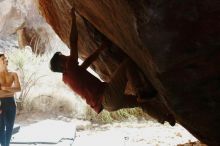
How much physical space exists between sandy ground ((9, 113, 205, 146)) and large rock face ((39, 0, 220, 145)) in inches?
209

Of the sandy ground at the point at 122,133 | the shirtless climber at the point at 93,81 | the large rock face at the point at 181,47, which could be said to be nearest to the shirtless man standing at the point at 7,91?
the sandy ground at the point at 122,133

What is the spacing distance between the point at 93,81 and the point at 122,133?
6177mm

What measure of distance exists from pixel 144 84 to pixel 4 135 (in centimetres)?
469

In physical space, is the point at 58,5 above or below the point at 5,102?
above

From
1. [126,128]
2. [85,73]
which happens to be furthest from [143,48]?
[126,128]

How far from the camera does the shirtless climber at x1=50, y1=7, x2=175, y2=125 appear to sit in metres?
3.35

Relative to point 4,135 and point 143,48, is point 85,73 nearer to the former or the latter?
point 143,48

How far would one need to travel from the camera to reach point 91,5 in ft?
10.00

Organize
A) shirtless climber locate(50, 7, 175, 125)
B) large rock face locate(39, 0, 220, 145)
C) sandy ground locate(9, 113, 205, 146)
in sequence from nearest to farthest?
large rock face locate(39, 0, 220, 145) → shirtless climber locate(50, 7, 175, 125) → sandy ground locate(9, 113, 205, 146)

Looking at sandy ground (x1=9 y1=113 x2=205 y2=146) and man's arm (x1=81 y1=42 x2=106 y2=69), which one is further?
sandy ground (x1=9 y1=113 x2=205 y2=146)

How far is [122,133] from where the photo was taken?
959 centimetres

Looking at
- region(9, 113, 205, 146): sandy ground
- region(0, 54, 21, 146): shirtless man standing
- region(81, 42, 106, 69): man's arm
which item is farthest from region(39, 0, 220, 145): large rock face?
region(9, 113, 205, 146): sandy ground

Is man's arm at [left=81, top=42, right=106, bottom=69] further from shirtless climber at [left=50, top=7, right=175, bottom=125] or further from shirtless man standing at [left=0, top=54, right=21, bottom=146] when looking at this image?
shirtless man standing at [left=0, top=54, right=21, bottom=146]

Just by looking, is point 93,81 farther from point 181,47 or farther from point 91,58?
point 181,47
